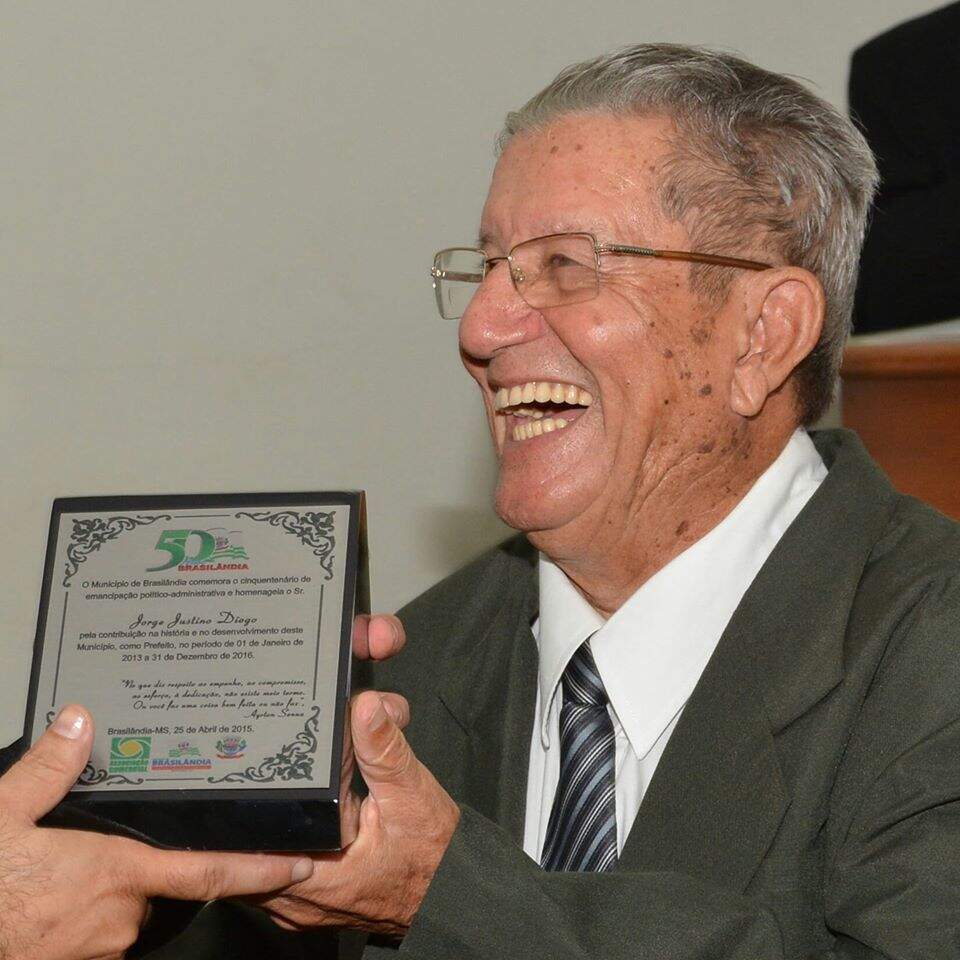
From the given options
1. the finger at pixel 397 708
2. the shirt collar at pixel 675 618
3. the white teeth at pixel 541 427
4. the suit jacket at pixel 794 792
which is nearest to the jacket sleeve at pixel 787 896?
the suit jacket at pixel 794 792

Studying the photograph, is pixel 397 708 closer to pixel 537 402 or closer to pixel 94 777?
pixel 94 777

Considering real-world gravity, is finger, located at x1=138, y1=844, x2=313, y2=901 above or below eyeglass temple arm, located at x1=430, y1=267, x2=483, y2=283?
below

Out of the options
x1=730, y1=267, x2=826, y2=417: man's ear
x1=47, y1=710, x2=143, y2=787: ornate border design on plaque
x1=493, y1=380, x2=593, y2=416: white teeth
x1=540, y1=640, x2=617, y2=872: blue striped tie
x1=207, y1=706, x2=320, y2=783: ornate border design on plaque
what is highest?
x1=730, y1=267, x2=826, y2=417: man's ear

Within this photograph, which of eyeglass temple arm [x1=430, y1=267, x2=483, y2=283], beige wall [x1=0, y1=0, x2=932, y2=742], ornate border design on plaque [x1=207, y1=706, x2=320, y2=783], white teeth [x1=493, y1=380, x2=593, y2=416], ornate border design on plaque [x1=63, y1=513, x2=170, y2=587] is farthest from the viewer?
beige wall [x1=0, y1=0, x2=932, y2=742]

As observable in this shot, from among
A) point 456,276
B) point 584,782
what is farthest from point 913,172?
point 584,782

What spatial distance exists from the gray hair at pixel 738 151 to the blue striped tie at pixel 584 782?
1.45 ft

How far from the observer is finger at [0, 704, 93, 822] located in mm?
1251

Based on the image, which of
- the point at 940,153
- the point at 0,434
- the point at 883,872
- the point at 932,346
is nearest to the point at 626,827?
the point at 883,872

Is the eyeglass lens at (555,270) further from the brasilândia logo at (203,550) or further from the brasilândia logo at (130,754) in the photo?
the brasilândia logo at (130,754)

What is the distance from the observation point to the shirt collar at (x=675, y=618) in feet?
5.12

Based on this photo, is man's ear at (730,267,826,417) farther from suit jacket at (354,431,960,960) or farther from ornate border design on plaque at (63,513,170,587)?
ornate border design on plaque at (63,513,170,587)

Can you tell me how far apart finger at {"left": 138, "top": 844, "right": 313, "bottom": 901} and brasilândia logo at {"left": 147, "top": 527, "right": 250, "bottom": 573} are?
0.84ft

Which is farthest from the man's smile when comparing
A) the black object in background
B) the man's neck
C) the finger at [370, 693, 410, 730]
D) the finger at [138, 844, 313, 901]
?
the black object in background

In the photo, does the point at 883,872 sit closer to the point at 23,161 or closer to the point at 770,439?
the point at 770,439
